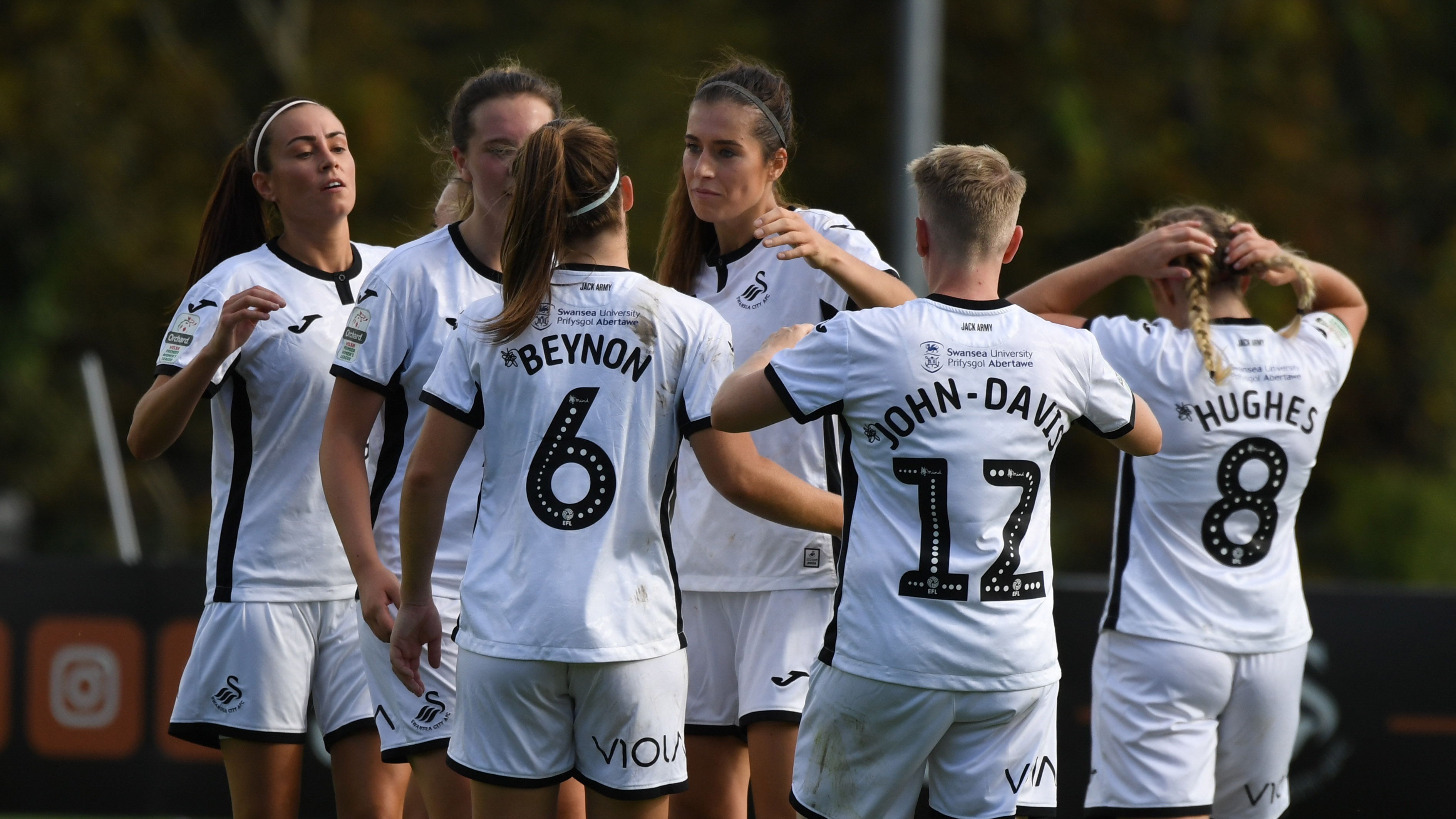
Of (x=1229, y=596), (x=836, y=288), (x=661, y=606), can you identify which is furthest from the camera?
(x=1229, y=596)

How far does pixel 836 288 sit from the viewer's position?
405cm

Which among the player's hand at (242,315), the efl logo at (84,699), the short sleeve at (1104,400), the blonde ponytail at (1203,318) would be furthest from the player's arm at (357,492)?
the efl logo at (84,699)

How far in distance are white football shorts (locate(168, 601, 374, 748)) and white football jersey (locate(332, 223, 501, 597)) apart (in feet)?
1.39

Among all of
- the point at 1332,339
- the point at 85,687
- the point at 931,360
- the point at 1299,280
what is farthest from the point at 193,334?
the point at 85,687

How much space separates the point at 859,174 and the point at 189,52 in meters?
7.94

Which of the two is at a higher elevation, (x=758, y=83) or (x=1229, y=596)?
(x=758, y=83)

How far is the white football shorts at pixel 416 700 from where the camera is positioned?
3699 millimetres

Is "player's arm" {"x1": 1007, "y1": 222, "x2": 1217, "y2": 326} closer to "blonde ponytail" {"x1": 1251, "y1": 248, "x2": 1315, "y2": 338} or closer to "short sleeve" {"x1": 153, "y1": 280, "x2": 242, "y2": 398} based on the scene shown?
"blonde ponytail" {"x1": 1251, "y1": 248, "x2": 1315, "y2": 338}

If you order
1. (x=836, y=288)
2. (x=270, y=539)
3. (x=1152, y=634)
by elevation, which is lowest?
(x=1152, y=634)

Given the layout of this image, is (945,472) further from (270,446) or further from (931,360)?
(270,446)

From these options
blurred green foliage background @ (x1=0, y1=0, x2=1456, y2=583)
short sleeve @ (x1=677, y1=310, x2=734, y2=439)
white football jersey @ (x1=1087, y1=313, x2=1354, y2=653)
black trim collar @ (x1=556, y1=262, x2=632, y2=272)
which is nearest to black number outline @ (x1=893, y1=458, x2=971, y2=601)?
short sleeve @ (x1=677, y1=310, x2=734, y2=439)

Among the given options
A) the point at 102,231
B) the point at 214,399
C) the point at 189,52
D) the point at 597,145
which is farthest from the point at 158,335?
the point at 597,145

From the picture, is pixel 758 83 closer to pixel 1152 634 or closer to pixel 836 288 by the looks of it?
pixel 836 288

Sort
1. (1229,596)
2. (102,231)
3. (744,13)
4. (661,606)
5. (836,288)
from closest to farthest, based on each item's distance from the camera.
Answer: (661,606) < (836,288) < (1229,596) < (102,231) < (744,13)
